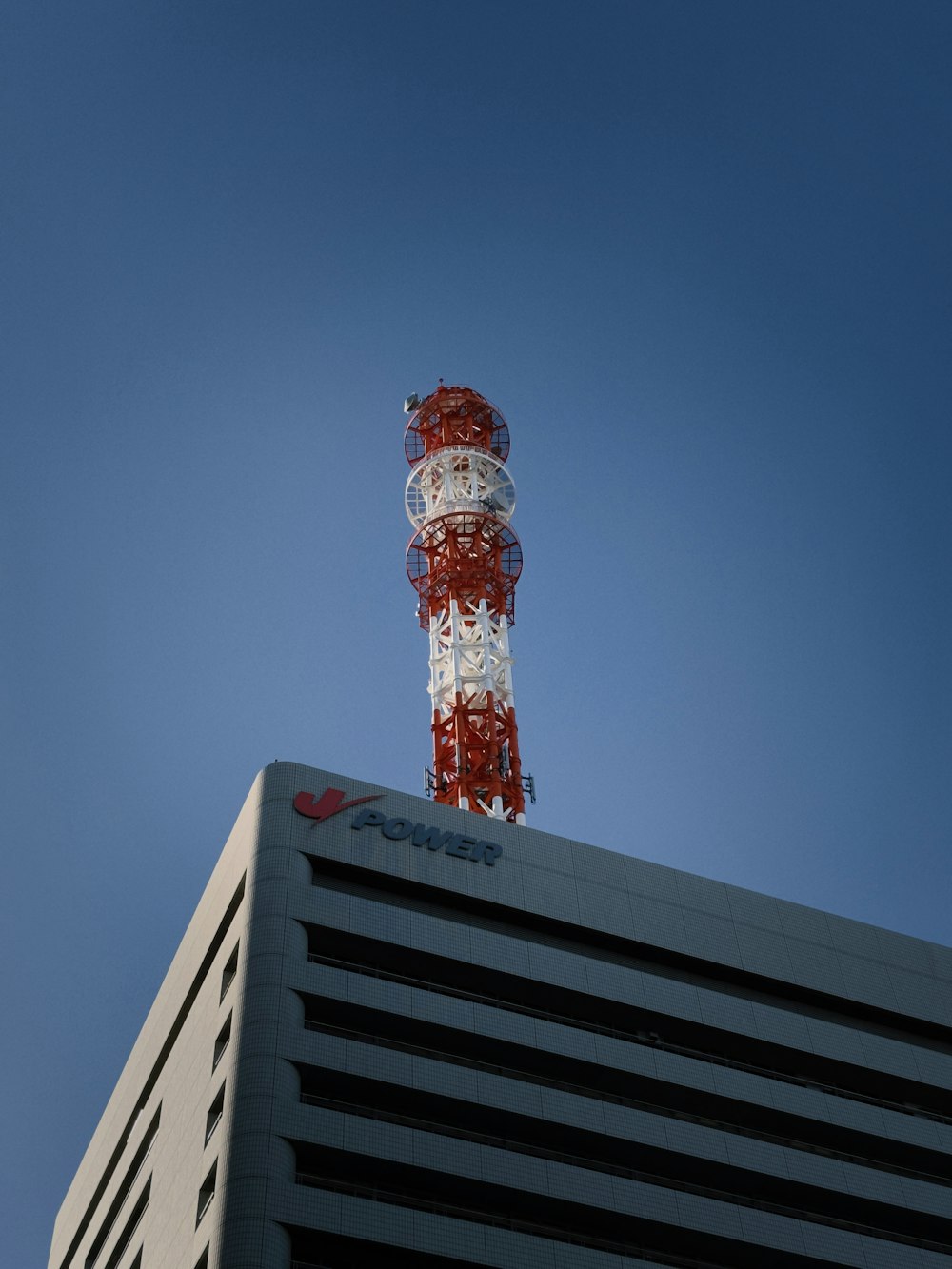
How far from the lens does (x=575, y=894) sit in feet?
218

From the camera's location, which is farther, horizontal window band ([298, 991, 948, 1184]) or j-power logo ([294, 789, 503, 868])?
j-power logo ([294, 789, 503, 868])

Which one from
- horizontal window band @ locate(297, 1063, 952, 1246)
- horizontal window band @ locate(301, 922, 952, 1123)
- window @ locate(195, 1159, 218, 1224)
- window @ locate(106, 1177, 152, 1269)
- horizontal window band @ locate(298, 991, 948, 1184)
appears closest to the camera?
window @ locate(195, 1159, 218, 1224)

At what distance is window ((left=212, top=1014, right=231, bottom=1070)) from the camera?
59.1 m

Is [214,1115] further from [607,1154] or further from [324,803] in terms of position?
[607,1154]

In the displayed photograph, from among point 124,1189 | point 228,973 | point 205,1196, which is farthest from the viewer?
point 124,1189

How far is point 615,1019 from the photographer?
212ft

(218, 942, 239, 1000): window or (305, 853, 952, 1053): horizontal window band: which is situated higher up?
(305, 853, 952, 1053): horizontal window band

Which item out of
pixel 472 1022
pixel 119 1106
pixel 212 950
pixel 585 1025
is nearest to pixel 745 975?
pixel 585 1025

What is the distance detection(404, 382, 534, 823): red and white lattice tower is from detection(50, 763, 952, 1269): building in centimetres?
1839

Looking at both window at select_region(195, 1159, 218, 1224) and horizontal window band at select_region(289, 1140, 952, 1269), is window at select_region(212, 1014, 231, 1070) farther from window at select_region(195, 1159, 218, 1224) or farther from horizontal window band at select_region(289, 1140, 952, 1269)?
horizontal window band at select_region(289, 1140, 952, 1269)

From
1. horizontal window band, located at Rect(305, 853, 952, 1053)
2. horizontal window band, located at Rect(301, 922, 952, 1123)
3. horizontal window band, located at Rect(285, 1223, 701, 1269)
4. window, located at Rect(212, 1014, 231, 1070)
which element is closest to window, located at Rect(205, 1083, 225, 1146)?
window, located at Rect(212, 1014, 231, 1070)

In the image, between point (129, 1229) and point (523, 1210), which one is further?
point (129, 1229)

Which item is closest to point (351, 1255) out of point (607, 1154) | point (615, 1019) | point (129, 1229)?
point (607, 1154)

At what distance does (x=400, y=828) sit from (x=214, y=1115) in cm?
1352
